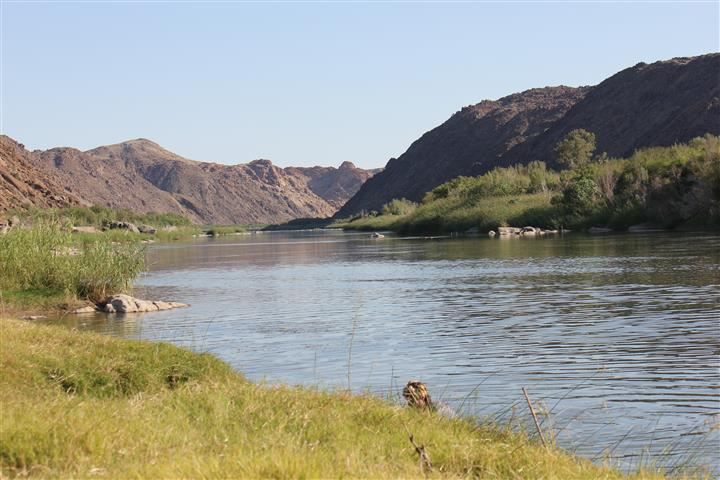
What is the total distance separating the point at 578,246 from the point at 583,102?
131254mm

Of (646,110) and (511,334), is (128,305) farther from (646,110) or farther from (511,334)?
(646,110)

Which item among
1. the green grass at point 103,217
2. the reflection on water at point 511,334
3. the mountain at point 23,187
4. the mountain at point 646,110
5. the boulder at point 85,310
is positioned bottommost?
the reflection on water at point 511,334

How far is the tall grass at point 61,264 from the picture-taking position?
94.9 ft

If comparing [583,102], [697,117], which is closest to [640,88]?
[583,102]

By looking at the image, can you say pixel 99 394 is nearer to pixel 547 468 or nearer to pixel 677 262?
pixel 547 468

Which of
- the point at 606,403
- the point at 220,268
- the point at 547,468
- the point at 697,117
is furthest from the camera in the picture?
the point at 697,117

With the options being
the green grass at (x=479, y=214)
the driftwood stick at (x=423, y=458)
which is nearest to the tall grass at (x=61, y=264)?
the driftwood stick at (x=423, y=458)

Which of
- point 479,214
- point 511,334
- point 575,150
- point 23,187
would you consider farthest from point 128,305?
point 575,150

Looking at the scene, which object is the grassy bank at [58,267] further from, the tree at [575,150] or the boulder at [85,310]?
the tree at [575,150]

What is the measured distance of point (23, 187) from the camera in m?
115

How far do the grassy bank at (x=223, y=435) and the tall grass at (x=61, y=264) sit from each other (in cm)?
1636

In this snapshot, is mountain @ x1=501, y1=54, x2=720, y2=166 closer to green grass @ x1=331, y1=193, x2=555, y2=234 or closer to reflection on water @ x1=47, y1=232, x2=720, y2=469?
green grass @ x1=331, y1=193, x2=555, y2=234

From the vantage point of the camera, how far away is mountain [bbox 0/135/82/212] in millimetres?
106825

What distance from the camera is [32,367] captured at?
1274cm
